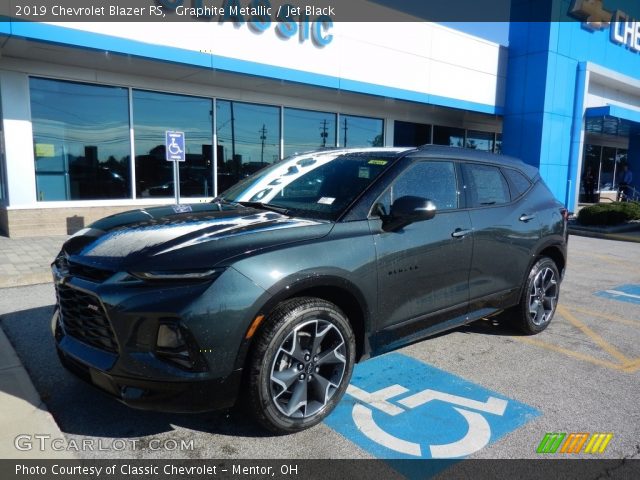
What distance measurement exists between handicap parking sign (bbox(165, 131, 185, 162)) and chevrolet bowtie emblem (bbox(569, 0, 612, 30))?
15.5 meters

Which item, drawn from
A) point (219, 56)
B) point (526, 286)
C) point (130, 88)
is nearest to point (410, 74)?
point (219, 56)

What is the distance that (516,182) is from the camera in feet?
15.2

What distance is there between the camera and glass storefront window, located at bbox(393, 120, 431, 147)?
52.5 feet

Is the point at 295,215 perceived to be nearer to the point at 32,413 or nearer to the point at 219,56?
the point at 32,413

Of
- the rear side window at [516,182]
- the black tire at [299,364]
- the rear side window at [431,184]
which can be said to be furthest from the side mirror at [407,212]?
the rear side window at [516,182]

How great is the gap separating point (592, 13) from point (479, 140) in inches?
231

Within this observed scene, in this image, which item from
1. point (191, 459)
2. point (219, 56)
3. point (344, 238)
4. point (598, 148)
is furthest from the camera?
point (598, 148)

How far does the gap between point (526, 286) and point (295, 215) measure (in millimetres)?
2612

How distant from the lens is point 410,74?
45.4 ft

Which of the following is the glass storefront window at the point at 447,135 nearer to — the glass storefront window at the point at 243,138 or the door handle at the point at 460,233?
the glass storefront window at the point at 243,138

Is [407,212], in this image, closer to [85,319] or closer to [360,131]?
[85,319]

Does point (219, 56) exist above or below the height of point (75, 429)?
above

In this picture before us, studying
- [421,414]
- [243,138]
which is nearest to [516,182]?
[421,414]

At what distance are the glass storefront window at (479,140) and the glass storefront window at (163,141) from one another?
1152 centimetres
